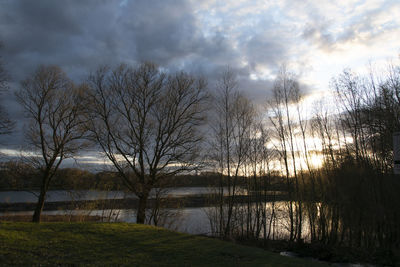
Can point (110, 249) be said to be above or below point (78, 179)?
below

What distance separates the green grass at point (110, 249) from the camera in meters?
7.18

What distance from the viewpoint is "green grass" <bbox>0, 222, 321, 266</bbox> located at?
7176mm

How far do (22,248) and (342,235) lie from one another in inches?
716

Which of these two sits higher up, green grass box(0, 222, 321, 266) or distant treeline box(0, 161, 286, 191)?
distant treeline box(0, 161, 286, 191)

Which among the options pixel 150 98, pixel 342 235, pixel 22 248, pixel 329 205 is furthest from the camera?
pixel 150 98

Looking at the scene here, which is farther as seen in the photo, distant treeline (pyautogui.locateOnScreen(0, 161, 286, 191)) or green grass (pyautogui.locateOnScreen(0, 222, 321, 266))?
distant treeline (pyautogui.locateOnScreen(0, 161, 286, 191))

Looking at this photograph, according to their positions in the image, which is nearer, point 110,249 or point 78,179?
point 110,249

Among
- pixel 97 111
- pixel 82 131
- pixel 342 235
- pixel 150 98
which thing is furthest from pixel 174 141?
pixel 342 235

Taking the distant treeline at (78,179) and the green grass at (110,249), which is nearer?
the green grass at (110,249)

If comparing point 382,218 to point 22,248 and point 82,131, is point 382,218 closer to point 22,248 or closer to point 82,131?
point 22,248

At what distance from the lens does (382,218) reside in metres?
14.9

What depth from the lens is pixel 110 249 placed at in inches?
349

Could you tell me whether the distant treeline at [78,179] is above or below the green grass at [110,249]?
above

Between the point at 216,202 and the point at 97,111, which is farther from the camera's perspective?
the point at 216,202
